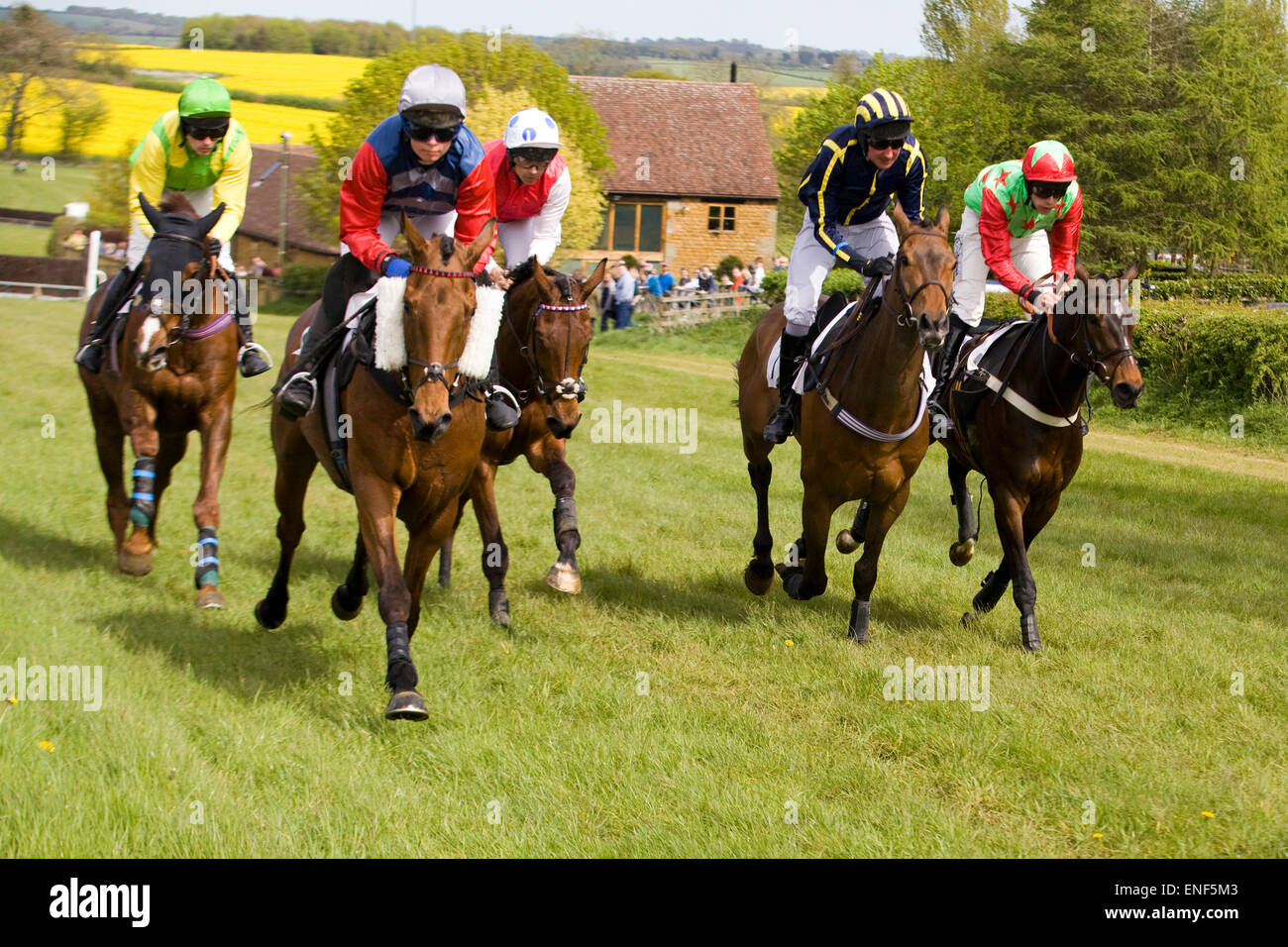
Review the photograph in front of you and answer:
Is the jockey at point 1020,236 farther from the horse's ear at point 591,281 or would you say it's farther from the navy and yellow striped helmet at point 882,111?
the horse's ear at point 591,281

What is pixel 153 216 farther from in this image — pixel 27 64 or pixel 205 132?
pixel 27 64

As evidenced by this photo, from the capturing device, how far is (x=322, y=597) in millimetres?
8406

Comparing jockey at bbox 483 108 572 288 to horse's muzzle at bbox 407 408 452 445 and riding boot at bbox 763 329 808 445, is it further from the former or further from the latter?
horse's muzzle at bbox 407 408 452 445

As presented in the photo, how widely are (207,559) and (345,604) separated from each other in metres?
1.46

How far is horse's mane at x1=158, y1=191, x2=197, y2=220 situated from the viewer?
27.7 feet

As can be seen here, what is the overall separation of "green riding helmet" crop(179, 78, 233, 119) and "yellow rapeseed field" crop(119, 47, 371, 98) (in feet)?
222

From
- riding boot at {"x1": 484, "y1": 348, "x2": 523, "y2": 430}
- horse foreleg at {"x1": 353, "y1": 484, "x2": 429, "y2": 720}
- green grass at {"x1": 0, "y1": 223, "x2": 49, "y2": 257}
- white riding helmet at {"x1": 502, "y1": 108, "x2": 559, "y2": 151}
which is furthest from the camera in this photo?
green grass at {"x1": 0, "y1": 223, "x2": 49, "y2": 257}

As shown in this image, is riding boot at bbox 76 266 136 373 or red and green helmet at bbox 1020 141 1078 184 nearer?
red and green helmet at bbox 1020 141 1078 184

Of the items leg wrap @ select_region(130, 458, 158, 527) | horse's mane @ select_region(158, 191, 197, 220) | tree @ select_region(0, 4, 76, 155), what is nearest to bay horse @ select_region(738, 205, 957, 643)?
leg wrap @ select_region(130, 458, 158, 527)

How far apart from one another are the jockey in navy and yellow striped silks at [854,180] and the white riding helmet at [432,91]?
2.52 m

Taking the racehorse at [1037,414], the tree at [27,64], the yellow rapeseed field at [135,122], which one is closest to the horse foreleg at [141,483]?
the racehorse at [1037,414]

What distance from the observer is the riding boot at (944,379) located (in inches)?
353
